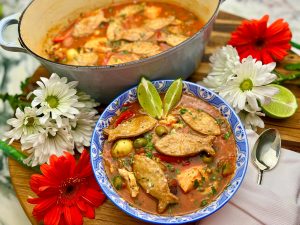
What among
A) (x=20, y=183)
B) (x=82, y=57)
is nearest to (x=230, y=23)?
(x=82, y=57)

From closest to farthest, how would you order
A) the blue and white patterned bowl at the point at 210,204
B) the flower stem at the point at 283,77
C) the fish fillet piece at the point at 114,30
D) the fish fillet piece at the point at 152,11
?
the blue and white patterned bowl at the point at 210,204 < the flower stem at the point at 283,77 < the fish fillet piece at the point at 114,30 < the fish fillet piece at the point at 152,11

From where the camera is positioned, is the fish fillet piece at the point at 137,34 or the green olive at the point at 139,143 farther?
the fish fillet piece at the point at 137,34

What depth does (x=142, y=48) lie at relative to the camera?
2.09 m

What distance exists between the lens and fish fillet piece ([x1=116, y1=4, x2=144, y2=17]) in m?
2.38

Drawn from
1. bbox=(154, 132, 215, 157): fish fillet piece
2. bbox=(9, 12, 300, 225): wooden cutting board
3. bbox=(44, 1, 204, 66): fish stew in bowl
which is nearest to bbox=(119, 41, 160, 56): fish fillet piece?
bbox=(44, 1, 204, 66): fish stew in bowl

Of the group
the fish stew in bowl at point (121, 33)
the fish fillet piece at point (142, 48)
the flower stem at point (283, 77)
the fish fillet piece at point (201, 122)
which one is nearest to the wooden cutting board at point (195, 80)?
the flower stem at point (283, 77)

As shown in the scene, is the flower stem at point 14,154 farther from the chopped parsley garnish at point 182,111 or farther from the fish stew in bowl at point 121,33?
the chopped parsley garnish at point 182,111

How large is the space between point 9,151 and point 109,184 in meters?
0.59

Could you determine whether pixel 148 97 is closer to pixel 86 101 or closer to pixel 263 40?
pixel 86 101

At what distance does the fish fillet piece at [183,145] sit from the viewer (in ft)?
5.21

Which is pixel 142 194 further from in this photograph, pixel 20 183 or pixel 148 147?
pixel 20 183

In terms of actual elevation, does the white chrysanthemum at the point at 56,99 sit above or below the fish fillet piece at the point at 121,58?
above

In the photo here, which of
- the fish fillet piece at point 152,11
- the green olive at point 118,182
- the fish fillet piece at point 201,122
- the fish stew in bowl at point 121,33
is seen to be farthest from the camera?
the fish fillet piece at point 152,11

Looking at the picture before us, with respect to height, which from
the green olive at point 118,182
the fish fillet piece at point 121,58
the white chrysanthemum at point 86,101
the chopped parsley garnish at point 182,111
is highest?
the fish fillet piece at point 121,58
